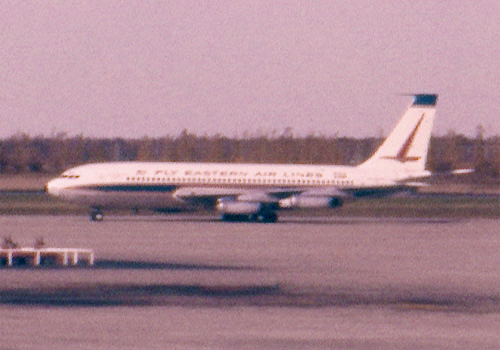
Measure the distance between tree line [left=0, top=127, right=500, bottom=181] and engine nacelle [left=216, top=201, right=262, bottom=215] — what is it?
234 ft

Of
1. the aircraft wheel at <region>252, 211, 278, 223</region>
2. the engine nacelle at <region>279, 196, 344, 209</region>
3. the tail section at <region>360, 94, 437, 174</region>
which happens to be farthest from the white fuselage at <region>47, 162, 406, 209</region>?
the aircraft wheel at <region>252, 211, 278, 223</region>

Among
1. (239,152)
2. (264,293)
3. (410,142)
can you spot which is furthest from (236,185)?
(239,152)

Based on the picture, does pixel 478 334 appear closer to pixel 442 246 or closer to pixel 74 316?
pixel 74 316

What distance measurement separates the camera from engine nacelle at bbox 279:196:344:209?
64125 millimetres

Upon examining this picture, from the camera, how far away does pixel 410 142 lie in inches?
2672

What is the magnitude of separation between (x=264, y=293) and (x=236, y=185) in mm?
39830

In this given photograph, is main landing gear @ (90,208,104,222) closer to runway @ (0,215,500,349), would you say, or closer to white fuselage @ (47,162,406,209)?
white fuselage @ (47,162,406,209)

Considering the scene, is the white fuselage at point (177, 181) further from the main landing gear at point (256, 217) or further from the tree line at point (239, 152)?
the tree line at point (239, 152)

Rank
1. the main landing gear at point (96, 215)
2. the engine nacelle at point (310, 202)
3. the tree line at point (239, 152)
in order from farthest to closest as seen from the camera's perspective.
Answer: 1. the tree line at point (239, 152)
2. the main landing gear at point (96, 215)
3. the engine nacelle at point (310, 202)

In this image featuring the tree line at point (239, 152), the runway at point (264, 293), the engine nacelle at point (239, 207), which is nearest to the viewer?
the runway at point (264, 293)

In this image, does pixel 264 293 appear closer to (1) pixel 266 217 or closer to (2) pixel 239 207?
(2) pixel 239 207

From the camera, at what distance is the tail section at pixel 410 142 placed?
67062 mm

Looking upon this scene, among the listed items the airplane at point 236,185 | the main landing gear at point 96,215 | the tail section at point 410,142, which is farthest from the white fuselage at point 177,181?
the tail section at point 410,142

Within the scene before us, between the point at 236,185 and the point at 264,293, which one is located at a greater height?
the point at 236,185
